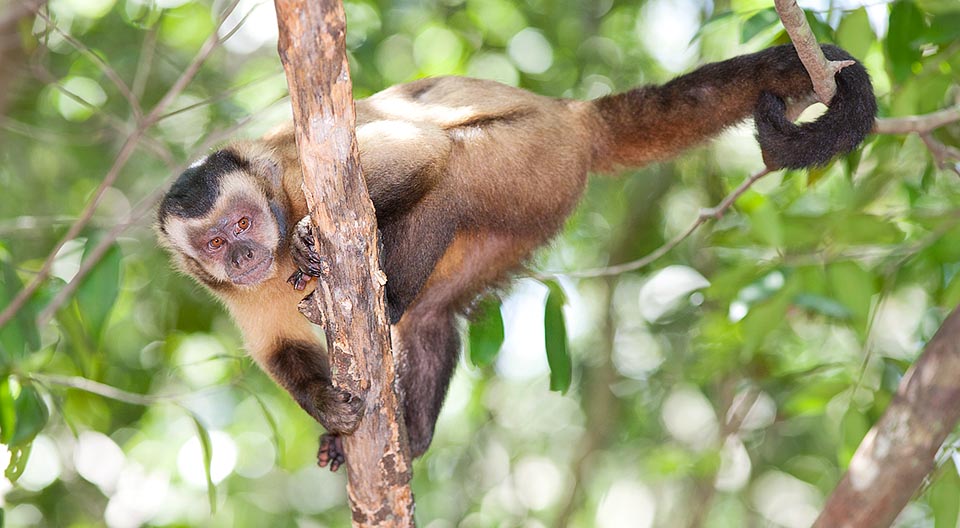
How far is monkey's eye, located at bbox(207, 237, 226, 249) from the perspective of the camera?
12.6 ft

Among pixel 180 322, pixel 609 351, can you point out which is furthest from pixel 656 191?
pixel 180 322

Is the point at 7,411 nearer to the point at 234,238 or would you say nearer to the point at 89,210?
the point at 89,210

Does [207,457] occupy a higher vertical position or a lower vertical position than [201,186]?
lower

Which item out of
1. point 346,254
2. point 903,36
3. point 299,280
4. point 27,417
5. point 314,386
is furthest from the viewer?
point 903,36

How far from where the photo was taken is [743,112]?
362cm

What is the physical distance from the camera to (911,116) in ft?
13.0

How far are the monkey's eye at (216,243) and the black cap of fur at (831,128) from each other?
2116mm

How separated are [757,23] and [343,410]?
6.70 feet

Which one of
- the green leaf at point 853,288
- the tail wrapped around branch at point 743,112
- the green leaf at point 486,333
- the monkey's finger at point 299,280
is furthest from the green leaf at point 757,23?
the monkey's finger at point 299,280

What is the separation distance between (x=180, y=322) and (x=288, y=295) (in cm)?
222

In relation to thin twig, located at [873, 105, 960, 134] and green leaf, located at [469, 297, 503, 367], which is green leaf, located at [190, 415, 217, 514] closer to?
green leaf, located at [469, 297, 503, 367]

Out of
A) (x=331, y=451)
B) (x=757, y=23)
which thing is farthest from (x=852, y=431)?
(x=331, y=451)

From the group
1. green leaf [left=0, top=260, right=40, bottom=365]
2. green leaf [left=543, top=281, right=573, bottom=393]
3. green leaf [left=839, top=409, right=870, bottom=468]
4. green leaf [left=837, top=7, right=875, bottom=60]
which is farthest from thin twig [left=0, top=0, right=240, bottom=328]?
green leaf [left=839, top=409, right=870, bottom=468]

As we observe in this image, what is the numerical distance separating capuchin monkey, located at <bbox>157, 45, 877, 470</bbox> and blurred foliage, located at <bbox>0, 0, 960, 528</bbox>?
0.36 meters
